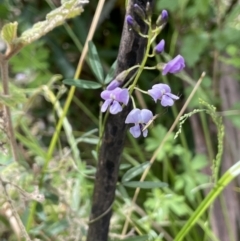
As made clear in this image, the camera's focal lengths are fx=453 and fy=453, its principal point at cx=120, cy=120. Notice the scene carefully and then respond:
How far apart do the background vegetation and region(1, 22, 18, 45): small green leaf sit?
0.20m

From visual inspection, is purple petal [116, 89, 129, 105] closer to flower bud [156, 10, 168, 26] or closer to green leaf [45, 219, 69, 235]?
flower bud [156, 10, 168, 26]

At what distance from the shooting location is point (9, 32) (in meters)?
0.49

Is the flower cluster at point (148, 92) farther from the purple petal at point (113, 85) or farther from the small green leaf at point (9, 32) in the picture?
the small green leaf at point (9, 32)

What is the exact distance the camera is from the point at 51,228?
0.65 m

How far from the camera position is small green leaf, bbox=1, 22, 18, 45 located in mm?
480

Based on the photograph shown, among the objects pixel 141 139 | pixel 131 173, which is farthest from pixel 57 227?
pixel 141 139

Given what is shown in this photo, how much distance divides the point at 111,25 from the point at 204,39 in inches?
9.5

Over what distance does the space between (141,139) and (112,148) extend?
53 cm

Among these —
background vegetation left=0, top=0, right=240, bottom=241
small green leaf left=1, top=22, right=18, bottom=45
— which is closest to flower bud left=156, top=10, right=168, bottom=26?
small green leaf left=1, top=22, right=18, bottom=45

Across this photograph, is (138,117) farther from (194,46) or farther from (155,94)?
(194,46)

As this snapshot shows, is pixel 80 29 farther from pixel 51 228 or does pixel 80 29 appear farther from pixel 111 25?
pixel 51 228

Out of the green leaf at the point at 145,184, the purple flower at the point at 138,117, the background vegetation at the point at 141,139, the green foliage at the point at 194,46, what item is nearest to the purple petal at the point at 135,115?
the purple flower at the point at 138,117

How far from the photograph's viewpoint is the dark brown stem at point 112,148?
0.43 m

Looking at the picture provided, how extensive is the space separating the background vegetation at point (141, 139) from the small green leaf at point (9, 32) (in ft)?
0.67
